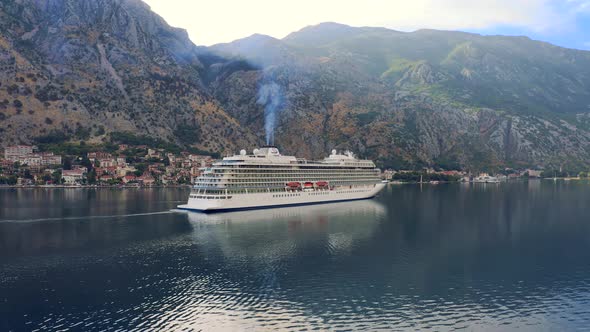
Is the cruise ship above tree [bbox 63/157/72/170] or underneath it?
underneath

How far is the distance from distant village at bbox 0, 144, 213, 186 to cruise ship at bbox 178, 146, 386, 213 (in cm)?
6204

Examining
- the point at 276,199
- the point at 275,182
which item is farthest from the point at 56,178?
the point at 276,199

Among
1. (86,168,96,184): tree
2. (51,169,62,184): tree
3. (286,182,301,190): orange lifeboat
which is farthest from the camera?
(86,168,96,184): tree

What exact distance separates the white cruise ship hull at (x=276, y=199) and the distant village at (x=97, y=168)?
2497 inches

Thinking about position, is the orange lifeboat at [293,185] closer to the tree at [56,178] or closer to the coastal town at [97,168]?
the coastal town at [97,168]

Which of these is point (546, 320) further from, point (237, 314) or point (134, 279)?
point (134, 279)

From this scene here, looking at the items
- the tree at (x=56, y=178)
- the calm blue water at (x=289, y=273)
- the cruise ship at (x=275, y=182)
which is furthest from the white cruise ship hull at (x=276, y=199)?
the tree at (x=56, y=178)

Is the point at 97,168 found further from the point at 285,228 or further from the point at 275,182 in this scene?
the point at 285,228

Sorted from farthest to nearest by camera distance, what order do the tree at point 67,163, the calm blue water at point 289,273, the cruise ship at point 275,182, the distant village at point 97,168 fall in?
the tree at point 67,163
the distant village at point 97,168
the cruise ship at point 275,182
the calm blue water at point 289,273

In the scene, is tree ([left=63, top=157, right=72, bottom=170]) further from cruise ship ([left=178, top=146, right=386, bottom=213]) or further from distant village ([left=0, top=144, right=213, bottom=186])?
cruise ship ([left=178, top=146, right=386, bottom=213])

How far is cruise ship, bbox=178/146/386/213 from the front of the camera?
8269 centimetres

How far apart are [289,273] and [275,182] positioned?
52.0 metres

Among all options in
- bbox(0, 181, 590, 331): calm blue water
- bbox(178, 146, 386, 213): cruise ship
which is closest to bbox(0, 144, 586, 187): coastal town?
bbox(178, 146, 386, 213): cruise ship

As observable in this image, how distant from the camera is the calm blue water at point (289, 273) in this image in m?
31.0
